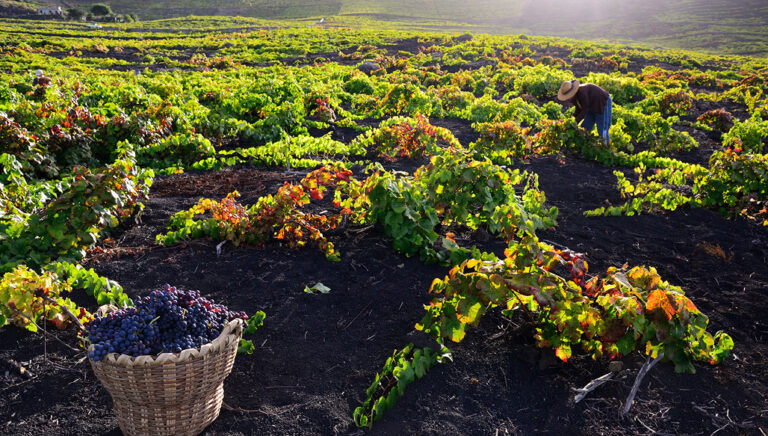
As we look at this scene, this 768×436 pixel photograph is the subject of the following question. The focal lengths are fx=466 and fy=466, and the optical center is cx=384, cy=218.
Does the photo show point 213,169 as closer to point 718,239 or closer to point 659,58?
point 718,239

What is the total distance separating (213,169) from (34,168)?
7.62 feet

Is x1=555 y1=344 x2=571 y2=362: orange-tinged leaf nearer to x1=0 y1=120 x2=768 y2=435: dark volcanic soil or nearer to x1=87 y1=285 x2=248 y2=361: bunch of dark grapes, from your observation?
x1=0 y1=120 x2=768 y2=435: dark volcanic soil

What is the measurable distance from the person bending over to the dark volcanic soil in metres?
5.02

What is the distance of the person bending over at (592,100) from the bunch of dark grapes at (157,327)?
876 centimetres

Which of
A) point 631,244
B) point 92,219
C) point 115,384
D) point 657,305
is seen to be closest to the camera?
point 115,384

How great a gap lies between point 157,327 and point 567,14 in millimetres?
112300

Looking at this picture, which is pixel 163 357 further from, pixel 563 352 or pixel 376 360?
pixel 563 352

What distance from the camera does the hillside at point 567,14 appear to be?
66000 mm

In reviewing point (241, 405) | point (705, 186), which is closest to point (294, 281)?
point (241, 405)

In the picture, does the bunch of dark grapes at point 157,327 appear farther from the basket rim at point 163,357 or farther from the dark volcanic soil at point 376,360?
the dark volcanic soil at point 376,360

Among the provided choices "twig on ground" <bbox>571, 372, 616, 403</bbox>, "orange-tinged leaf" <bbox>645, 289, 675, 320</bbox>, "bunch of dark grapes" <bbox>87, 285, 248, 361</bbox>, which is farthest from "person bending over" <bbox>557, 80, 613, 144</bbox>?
"bunch of dark grapes" <bbox>87, 285, 248, 361</bbox>

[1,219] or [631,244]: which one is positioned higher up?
[1,219]

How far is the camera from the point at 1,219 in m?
4.03

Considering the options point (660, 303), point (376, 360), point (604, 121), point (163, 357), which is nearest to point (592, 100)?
point (604, 121)
